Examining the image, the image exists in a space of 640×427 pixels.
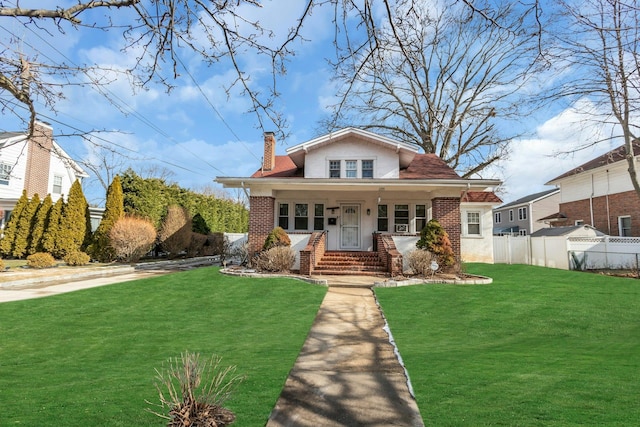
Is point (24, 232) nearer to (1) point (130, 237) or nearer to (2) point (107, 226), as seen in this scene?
(2) point (107, 226)

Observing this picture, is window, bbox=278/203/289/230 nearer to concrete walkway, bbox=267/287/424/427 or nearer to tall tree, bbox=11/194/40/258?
concrete walkway, bbox=267/287/424/427

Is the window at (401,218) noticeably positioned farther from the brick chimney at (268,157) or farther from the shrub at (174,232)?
the shrub at (174,232)

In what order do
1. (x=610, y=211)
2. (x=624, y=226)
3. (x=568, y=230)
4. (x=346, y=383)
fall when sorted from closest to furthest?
(x=346, y=383) < (x=568, y=230) < (x=624, y=226) < (x=610, y=211)

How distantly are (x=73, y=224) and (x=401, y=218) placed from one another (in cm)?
1701

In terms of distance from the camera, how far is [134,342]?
20.0 feet

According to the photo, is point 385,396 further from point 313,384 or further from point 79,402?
point 79,402

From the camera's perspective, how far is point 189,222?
21.9 metres

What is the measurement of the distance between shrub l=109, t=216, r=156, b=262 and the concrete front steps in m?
9.59

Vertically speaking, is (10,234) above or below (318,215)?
below

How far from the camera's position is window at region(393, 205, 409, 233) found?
16.7m

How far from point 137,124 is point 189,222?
17.8 metres

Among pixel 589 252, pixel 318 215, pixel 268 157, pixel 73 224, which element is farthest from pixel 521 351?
pixel 73 224

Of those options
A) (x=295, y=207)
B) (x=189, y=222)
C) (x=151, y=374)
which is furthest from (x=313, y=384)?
(x=189, y=222)

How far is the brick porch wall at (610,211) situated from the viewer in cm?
2053
